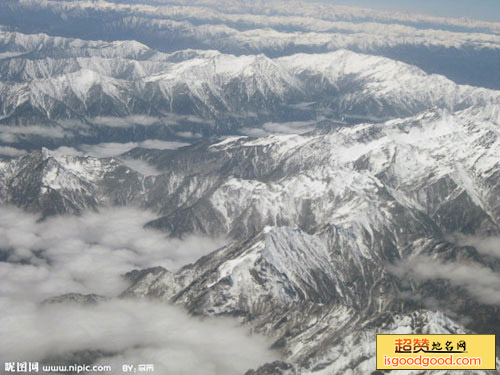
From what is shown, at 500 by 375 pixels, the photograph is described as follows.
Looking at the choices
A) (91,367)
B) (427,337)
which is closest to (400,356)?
(427,337)

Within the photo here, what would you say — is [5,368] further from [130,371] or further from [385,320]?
[385,320]

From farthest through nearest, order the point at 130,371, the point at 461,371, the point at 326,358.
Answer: the point at 130,371, the point at 326,358, the point at 461,371

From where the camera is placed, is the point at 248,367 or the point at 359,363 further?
the point at 248,367

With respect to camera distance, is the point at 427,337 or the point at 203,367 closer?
the point at 427,337

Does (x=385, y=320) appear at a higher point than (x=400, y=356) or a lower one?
higher

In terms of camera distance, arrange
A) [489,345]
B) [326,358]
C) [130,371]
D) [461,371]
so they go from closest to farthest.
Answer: [489,345], [461,371], [326,358], [130,371]

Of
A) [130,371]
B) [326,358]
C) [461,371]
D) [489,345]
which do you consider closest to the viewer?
[489,345]

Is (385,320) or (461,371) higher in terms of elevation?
(385,320)

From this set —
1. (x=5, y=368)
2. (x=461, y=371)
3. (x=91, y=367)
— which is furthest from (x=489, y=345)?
(x=5, y=368)

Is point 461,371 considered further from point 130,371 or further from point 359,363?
point 130,371
